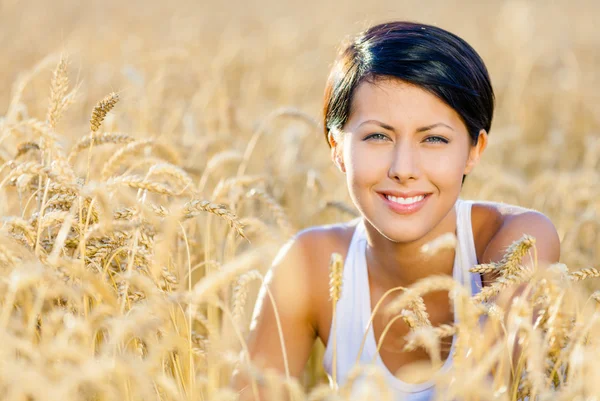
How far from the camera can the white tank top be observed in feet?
7.86

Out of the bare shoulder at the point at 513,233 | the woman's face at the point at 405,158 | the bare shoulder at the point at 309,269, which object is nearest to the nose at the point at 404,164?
the woman's face at the point at 405,158

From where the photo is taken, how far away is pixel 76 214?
1.91m

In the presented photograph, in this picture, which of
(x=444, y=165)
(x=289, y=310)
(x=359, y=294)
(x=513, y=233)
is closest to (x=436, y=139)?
(x=444, y=165)

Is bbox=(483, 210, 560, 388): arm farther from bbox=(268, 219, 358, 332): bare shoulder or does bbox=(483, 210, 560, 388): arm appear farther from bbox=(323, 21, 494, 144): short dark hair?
bbox=(268, 219, 358, 332): bare shoulder

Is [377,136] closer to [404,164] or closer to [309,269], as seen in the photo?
[404,164]

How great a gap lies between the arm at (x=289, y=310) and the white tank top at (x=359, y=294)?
0.33ft

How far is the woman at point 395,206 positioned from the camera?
7.08 ft

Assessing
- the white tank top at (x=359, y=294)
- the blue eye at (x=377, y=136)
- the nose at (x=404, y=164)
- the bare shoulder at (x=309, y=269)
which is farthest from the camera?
the bare shoulder at (x=309, y=269)

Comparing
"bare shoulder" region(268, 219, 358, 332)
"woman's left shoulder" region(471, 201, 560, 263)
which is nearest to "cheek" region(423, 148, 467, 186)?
"woman's left shoulder" region(471, 201, 560, 263)

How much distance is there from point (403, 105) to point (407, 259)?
55 cm

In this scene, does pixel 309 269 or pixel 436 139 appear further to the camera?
pixel 309 269

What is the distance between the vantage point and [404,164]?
208 cm

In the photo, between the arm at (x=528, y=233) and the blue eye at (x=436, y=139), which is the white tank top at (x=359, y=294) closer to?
the arm at (x=528, y=233)

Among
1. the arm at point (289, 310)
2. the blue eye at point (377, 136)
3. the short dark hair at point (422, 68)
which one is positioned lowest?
the arm at point (289, 310)
